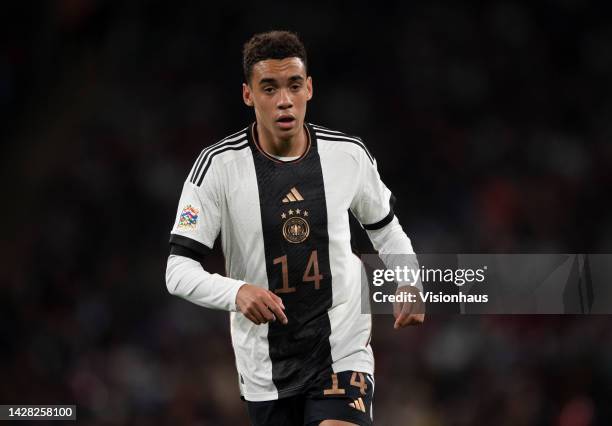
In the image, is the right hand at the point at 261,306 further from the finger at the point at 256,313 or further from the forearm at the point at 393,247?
the forearm at the point at 393,247

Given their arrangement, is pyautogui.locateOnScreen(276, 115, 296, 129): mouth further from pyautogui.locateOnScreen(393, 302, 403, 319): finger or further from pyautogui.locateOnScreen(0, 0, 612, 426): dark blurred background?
pyautogui.locateOnScreen(0, 0, 612, 426): dark blurred background

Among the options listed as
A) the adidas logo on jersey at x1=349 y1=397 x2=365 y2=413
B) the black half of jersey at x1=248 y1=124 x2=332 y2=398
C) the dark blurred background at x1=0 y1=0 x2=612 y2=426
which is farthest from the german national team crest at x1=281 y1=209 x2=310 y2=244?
the dark blurred background at x1=0 y1=0 x2=612 y2=426

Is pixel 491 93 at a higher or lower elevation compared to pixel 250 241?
Answer: higher

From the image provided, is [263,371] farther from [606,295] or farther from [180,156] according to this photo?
[180,156]

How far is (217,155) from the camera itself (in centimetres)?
401

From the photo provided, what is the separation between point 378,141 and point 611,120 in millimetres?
2213

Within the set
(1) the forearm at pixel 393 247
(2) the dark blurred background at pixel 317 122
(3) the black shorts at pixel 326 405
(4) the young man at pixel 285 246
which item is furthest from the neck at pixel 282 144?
(2) the dark blurred background at pixel 317 122

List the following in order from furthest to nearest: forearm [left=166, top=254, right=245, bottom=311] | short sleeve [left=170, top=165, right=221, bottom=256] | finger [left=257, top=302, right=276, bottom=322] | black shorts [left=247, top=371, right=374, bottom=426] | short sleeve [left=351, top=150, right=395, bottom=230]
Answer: short sleeve [left=351, top=150, right=395, bottom=230]
short sleeve [left=170, top=165, right=221, bottom=256]
black shorts [left=247, top=371, right=374, bottom=426]
forearm [left=166, top=254, right=245, bottom=311]
finger [left=257, top=302, right=276, bottom=322]

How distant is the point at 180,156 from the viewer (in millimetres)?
8836

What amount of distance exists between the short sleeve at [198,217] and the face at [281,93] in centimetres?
34

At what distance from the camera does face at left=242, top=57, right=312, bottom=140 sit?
3.91 meters

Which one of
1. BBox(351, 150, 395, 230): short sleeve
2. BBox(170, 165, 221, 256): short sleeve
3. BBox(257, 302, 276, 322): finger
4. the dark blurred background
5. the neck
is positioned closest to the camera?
BBox(257, 302, 276, 322): finger

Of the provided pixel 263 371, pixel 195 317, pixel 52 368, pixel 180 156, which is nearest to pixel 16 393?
pixel 52 368

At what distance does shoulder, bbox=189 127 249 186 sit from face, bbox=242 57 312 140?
0.18 metres
